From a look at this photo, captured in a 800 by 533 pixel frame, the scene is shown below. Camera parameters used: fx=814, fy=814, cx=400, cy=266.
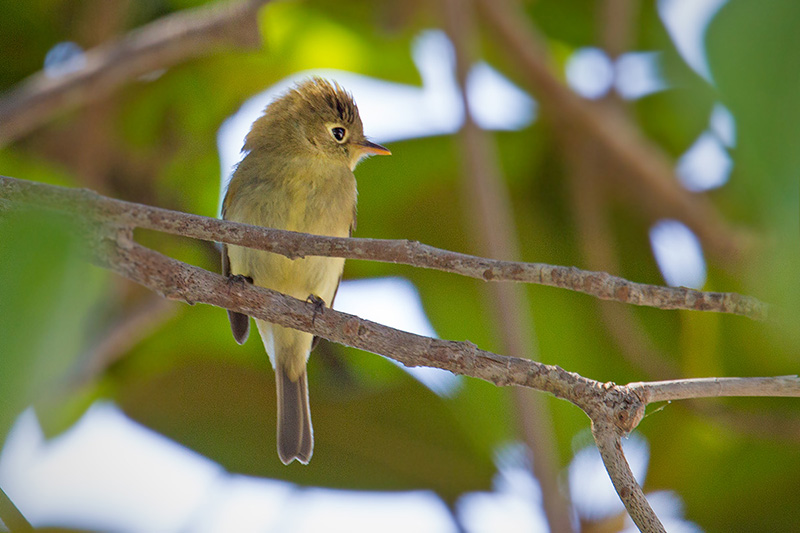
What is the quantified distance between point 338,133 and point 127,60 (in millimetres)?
758

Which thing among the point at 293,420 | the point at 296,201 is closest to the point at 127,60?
the point at 296,201

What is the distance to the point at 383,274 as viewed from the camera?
3230 mm

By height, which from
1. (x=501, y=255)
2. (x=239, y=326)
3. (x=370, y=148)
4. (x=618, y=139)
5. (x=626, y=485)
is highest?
(x=618, y=139)

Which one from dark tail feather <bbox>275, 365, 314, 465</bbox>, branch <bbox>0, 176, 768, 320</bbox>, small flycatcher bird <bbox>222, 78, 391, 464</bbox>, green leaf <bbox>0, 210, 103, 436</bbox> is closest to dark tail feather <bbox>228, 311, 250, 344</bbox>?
small flycatcher bird <bbox>222, 78, 391, 464</bbox>

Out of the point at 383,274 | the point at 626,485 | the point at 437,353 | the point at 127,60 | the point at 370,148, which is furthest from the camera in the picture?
the point at 383,274

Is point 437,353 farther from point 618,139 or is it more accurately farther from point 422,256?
point 618,139

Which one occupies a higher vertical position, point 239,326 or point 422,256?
point 239,326

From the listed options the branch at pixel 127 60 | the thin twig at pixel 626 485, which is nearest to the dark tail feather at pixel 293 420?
the branch at pixel 127 60

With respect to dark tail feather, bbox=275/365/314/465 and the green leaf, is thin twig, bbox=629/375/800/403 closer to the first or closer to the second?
the green leaf

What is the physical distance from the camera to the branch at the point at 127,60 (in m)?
2.35

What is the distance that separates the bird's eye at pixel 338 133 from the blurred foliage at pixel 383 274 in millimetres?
359

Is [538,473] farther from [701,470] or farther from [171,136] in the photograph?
[171,136]

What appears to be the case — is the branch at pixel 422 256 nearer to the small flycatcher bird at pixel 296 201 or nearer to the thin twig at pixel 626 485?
the thin twig at pixel 626 485

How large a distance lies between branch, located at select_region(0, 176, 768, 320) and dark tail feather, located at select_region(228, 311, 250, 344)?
1.40 meters
